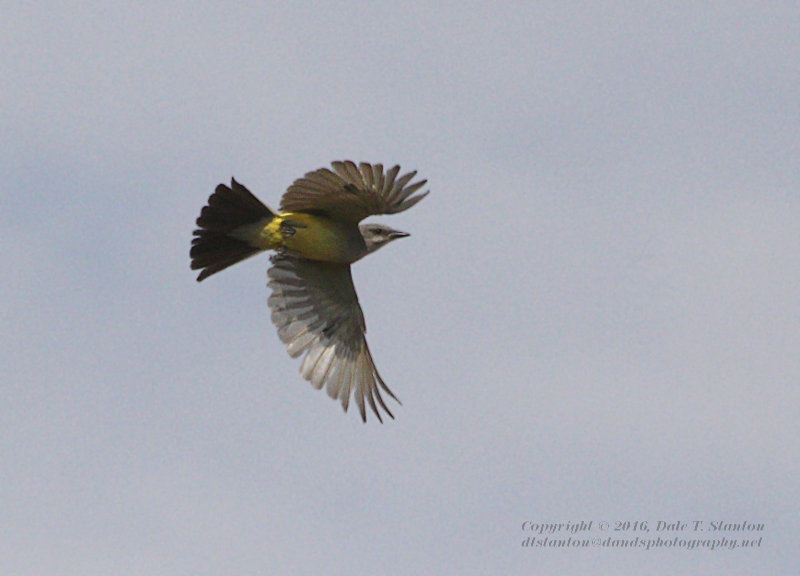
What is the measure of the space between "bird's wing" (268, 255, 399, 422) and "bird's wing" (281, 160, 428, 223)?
127cm

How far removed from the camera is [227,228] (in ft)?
50.9

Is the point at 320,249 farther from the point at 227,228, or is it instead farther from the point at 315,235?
the point at 227,228

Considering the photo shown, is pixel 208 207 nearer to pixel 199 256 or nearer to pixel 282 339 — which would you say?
pixel 199 256

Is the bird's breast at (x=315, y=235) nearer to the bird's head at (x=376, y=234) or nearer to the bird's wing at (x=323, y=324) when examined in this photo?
the bird's head at (x=376, y=234)

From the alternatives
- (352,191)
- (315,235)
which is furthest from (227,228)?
(352,191)

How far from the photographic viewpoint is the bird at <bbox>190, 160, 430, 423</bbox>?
14633 millimetres

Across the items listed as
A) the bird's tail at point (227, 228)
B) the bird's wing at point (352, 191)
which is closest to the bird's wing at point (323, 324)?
the bird's tail at point (227, 228)

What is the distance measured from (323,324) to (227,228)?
6.19 feet

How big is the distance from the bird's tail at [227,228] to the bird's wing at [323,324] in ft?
2.60

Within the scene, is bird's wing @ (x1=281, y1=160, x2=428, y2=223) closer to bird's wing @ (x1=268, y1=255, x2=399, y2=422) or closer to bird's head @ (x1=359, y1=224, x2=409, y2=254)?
bird's head @ (x1=359, y1=224, x2=409, y2=254)

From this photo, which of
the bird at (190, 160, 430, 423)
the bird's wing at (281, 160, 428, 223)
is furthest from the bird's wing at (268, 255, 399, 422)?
the bird's wing at (281, 160, 428, 223)

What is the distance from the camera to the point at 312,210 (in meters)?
15.4

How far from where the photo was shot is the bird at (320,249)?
14633 mm

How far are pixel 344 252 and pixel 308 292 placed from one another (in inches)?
38.9
